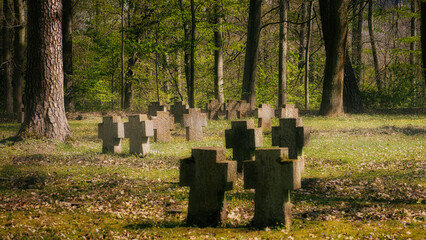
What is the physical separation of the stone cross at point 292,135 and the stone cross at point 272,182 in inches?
139

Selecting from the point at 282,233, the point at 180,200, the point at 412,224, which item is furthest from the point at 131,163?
the point at 412,224

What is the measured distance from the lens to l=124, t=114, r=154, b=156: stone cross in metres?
12.8

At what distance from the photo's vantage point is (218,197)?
6.16 metres

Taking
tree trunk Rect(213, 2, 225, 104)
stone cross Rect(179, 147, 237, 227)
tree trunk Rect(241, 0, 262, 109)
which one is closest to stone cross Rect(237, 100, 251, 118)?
tree trunk Rect(241, 0, 262, 109)

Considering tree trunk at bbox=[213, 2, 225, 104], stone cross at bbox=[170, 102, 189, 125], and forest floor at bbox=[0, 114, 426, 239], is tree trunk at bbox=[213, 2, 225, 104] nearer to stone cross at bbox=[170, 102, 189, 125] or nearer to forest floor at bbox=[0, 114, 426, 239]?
stone cross at bbox=[170, 102, 189, 125]

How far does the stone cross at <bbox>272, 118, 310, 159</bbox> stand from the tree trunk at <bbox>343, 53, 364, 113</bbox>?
58.8 feet

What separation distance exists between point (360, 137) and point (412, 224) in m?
10.6

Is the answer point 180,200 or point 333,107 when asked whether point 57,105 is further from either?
point 333,107

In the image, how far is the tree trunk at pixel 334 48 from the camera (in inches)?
890

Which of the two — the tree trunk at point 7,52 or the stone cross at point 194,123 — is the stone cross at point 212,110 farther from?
the tree trunk at point 7,52

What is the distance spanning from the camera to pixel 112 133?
13.5 m

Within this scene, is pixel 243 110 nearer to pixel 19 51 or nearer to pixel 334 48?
pixel 334 48

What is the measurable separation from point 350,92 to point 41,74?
19.0 metres

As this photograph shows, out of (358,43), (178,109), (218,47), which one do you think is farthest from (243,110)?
(358,43)
